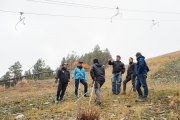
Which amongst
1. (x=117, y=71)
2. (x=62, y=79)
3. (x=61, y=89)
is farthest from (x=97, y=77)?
(x=117, y=71)

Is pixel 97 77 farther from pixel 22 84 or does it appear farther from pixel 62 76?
pixel 22 84

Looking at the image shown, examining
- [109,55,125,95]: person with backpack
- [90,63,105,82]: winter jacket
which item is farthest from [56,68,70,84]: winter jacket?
[109,55,125,95]: person with backpack

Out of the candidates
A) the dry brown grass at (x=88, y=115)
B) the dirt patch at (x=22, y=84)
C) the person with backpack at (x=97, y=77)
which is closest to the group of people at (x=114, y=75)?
the person with backpack at (x=97, y=77)

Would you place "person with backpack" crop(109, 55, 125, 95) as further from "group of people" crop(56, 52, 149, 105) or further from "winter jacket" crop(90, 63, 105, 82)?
"winter jacket" crop(90, 63, 105, 82)

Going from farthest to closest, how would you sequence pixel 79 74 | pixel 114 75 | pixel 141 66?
pixel 114 75 → pixel 79 74 → pixel 141 66

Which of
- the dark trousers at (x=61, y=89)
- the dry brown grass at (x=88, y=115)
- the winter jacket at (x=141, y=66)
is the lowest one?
the dry brown grass at (x=88, y=115)

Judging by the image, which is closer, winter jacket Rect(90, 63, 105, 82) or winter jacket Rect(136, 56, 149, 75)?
winter jacket Rect(90, 63, 105, 82)

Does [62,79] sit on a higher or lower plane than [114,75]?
lower

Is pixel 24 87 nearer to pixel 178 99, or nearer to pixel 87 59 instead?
pixel 178 99

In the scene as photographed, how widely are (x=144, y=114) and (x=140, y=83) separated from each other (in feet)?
9.64

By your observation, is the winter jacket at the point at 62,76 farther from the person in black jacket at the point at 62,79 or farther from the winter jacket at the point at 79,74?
the winter jacket at the point at 79,74

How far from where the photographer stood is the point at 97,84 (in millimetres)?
18750

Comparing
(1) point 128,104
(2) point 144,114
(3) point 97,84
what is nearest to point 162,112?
(2) point 144,114

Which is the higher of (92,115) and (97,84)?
(97,84)
